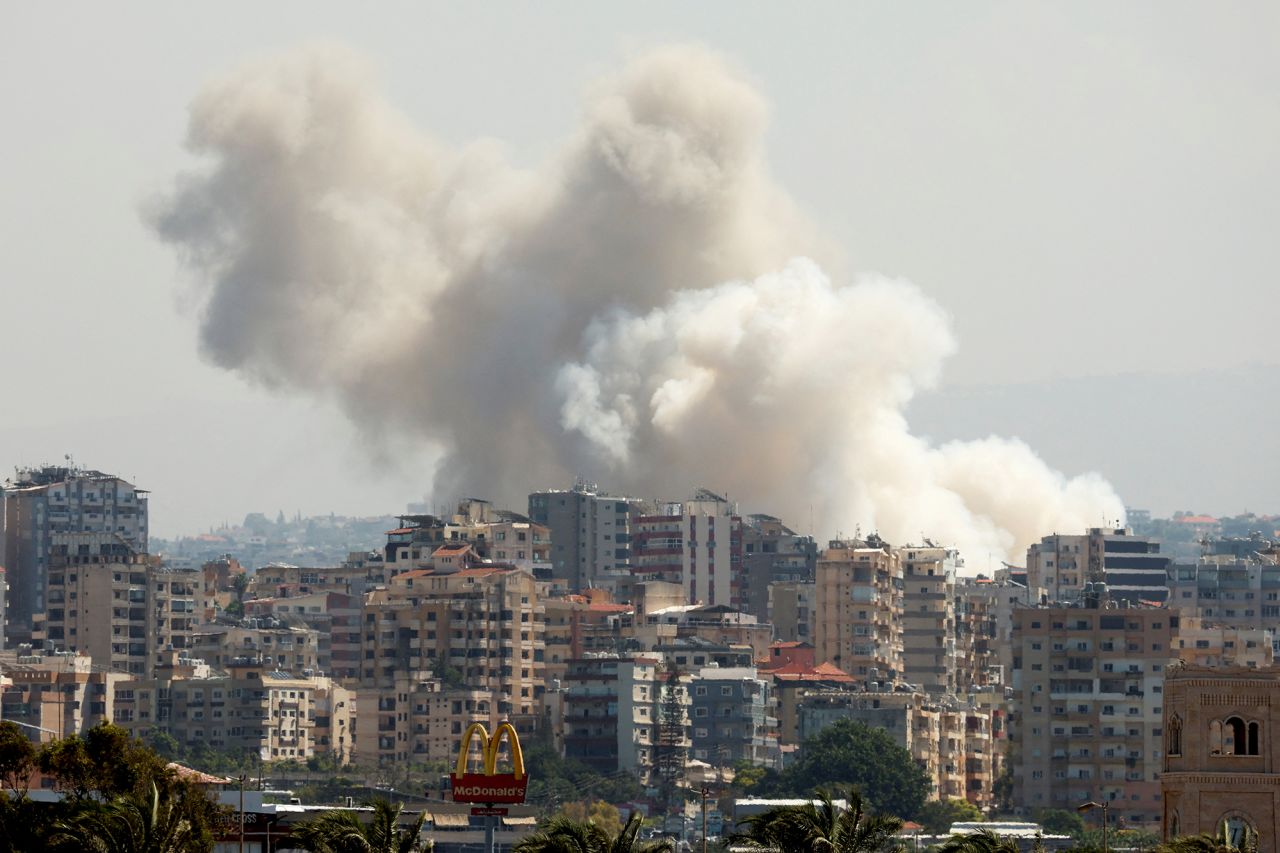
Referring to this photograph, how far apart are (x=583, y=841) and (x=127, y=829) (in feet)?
20.8

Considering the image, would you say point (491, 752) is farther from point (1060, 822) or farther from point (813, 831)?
point (1060, 822)

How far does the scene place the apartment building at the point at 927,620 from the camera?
143 m

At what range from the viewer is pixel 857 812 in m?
48.4

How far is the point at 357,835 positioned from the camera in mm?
48281

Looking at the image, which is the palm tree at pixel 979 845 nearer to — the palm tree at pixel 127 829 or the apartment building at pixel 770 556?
the palm tree at pixel 127 829

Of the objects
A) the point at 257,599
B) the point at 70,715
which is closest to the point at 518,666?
the point at 70,715

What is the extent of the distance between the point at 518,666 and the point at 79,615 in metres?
21.2

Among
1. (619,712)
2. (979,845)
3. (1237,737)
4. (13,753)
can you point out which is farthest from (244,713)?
(979,845)

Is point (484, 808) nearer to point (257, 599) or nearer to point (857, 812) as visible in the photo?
point (857, 812)

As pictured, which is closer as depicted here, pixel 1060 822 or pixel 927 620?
pixel 1060 822

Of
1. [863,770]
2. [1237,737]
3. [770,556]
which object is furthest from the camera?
[770,556]

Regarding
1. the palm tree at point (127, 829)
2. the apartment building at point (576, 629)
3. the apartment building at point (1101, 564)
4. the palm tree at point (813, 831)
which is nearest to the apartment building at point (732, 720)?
the apartment building at point (576, 629)

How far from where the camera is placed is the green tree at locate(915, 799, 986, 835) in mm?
111562

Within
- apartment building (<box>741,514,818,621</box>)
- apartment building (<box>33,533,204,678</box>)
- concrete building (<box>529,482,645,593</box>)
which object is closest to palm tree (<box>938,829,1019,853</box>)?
apartment building (<box>33,533,204,678</box>)
